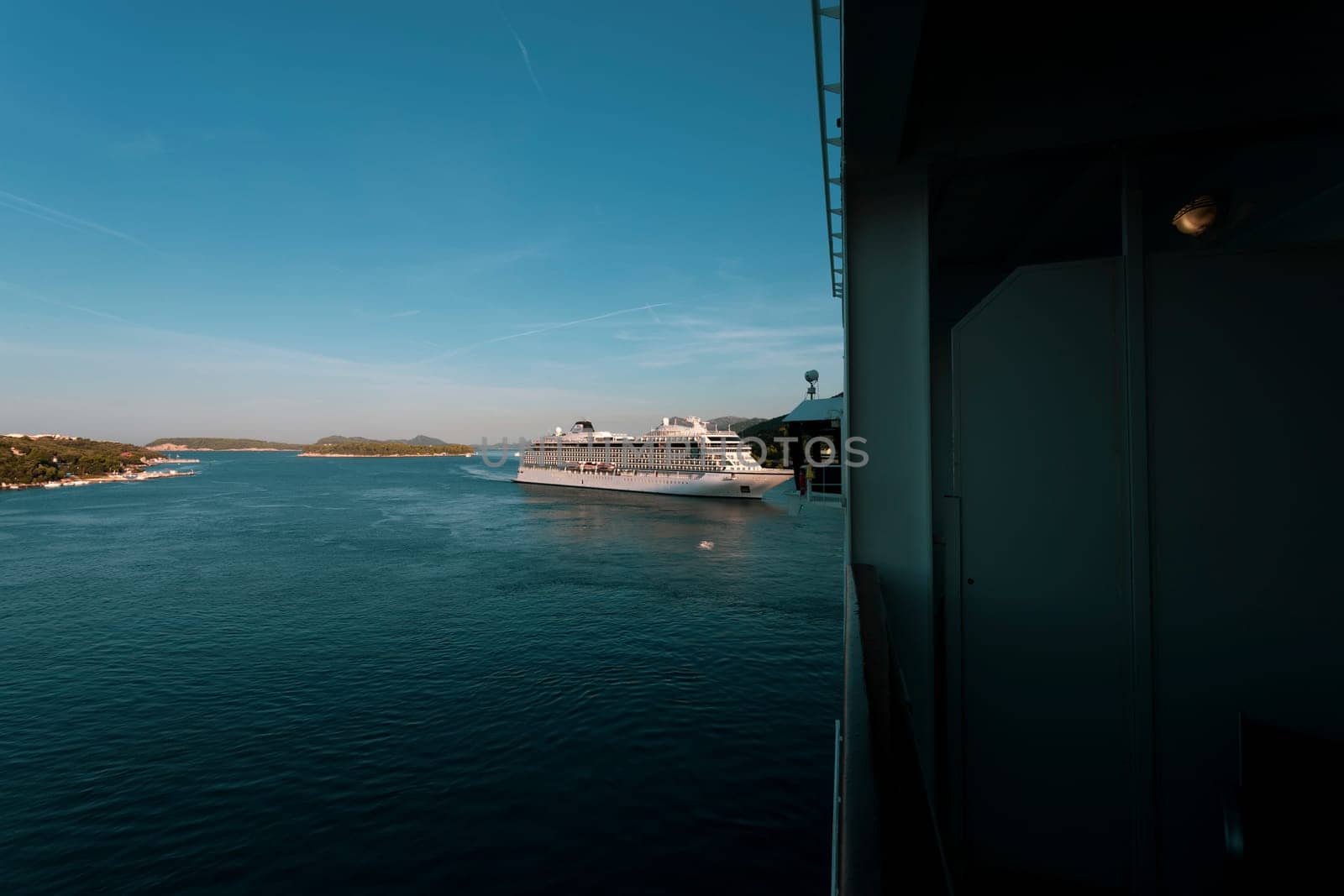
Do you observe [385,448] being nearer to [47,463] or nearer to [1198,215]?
[47,463]

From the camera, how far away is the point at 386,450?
174875mm

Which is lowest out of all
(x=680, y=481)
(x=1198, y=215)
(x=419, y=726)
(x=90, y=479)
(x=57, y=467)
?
(x=419, y=726)

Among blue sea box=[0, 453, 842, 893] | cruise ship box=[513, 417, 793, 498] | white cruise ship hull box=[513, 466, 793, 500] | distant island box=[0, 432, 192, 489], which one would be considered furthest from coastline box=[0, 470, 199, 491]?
blue sea box=[0, 453, 842, 893]

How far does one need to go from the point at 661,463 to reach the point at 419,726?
146ft

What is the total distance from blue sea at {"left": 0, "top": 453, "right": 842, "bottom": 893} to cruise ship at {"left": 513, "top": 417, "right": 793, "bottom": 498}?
983 inches

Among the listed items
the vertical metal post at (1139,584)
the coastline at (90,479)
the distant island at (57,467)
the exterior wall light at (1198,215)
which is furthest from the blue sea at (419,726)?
the distant island at (57,467)

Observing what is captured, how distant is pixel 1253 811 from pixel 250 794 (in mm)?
10827

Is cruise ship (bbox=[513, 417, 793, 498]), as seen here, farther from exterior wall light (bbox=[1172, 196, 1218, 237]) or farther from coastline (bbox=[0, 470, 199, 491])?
coastline (bbox=[0, 470, 199, 491])

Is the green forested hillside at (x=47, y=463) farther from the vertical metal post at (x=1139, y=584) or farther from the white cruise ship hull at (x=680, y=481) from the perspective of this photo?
the vertical metal post at (x=1139, y=584)

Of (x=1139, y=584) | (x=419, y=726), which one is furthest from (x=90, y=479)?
(x=1139, y=584)

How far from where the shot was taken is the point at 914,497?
261 centimetres

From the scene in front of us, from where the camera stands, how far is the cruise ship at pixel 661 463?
47719 millimetres

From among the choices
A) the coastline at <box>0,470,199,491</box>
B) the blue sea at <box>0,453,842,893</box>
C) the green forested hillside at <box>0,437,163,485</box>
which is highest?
the green forested hillside at <box>0,437,163,485</box>

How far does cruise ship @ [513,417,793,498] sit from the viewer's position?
47719 millimetres
